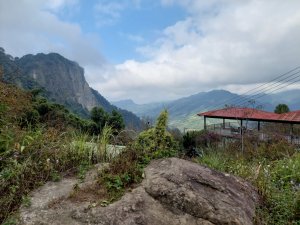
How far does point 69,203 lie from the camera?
195 inches

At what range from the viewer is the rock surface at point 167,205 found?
15.3ft

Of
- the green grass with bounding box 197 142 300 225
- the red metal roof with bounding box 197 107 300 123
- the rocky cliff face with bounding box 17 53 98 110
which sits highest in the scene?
the rocky cliff face with bounding box 17 53 98 110

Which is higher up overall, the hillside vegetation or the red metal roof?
the red metal roof

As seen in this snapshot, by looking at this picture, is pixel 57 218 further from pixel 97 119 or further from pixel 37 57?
pixel 37 57

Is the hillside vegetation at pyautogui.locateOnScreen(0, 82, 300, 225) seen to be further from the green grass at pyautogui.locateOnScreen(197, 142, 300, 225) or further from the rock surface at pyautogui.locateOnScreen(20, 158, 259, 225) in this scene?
the rock surface at pyautogui.locateOnScreen(20, 158, 259, 225)

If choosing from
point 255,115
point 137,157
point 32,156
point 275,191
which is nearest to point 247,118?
point 255,115

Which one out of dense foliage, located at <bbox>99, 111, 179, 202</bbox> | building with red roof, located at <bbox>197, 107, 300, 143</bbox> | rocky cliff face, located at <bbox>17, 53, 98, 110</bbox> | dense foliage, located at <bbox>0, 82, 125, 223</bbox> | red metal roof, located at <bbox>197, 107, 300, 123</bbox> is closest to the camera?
dense foliage, located at <bbox>0, 82, 125, 223</bbox>

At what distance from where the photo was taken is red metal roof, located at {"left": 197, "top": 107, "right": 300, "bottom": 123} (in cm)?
3087

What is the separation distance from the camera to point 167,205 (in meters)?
5.03

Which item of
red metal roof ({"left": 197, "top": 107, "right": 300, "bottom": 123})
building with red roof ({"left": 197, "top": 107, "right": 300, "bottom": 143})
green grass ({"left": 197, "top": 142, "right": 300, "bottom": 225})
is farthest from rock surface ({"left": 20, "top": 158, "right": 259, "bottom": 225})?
red metal roof ({"left": 197, "top": 107, "right": 300, "bottom": 123})

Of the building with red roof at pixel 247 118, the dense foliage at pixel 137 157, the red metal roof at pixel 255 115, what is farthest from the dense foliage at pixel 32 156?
the red metal roof at pixel 255 115

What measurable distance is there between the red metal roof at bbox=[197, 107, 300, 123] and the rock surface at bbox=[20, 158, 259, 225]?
79.2ft

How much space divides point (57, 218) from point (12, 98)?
11.4 feet

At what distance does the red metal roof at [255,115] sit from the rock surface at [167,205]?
2413 centimetres
